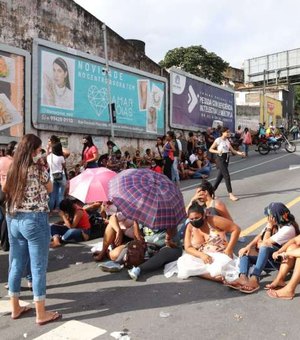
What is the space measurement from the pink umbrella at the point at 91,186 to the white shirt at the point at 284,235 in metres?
2.55

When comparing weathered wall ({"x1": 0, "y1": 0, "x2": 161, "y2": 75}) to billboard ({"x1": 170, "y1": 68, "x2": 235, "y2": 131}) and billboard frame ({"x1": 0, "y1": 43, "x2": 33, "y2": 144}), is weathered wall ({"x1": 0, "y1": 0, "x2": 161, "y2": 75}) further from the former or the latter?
billboard ({"x1": 170, "y1": 68, "x2": 235, "y2": 131})

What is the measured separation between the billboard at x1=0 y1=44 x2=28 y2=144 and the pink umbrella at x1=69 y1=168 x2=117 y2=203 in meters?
5.99

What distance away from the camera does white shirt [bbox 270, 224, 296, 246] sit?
16.4 ft

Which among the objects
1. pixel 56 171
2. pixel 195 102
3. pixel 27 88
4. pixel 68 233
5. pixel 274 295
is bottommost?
pixel 274 295

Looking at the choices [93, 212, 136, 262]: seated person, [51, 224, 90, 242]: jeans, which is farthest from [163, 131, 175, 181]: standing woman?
[93, 212, 136, 262]: seated person

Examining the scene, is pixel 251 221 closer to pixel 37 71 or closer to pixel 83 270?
pixel 83 270

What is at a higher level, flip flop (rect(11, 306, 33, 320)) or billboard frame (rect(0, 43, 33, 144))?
billboard frame (rect(0, 43, 33, 144))

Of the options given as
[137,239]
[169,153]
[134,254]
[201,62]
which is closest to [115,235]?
[137,239]

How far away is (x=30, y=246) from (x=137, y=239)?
201 centimetres

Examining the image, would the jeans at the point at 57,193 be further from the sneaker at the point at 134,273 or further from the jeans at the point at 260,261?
the jeans at the point at 260,261

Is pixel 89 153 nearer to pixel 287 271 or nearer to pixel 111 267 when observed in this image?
pixel 111 267

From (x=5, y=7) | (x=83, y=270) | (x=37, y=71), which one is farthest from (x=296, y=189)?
(x=5, y=7)

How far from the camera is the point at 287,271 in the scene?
4.75 m

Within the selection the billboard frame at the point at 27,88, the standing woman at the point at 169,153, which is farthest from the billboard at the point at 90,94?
the standing woman at the point at 169,153
